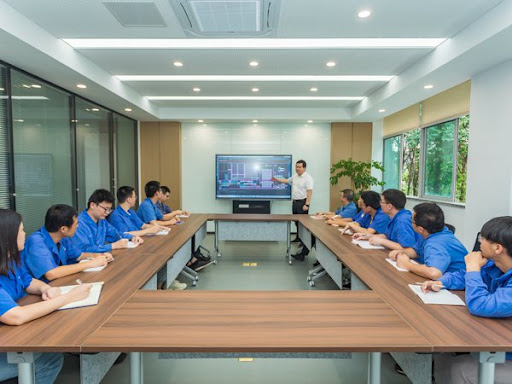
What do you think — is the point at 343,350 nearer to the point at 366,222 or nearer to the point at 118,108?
the point at 366,222

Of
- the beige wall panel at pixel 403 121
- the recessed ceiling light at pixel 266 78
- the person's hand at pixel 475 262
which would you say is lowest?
the person's hand at pixel 475 262

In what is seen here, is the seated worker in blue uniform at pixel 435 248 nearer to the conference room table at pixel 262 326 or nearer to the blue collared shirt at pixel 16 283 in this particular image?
the conference room table at pixel 262 326

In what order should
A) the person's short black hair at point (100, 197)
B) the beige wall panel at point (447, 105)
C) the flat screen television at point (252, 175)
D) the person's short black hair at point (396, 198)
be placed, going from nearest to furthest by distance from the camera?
1. the person's short black hair at point (100, 197)
2. the person's short black hair at point (396, 198)
3. the beige wall panel at point (447, 105)
4. the flat screen television at point (252, 175)

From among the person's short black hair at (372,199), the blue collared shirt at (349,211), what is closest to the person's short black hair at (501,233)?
the person's short black hair at (372,199)

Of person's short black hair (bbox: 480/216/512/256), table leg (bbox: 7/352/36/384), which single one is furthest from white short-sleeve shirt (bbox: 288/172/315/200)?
table leg (bbox: 7/352/36/384)

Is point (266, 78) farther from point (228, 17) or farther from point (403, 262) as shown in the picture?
point (403, 262)

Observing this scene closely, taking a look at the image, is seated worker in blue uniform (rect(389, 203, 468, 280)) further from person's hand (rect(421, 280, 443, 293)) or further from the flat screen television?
the flat screen television

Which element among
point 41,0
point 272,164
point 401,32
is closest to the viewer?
point 41,0

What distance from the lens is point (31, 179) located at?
375 centimetres

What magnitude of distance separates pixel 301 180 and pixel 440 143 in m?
2.44

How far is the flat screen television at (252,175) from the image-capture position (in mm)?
6965

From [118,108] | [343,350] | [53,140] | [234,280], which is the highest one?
[118,108]

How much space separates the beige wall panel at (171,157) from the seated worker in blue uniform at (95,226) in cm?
412

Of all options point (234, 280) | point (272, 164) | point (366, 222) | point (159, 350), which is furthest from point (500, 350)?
point (272, 164)
